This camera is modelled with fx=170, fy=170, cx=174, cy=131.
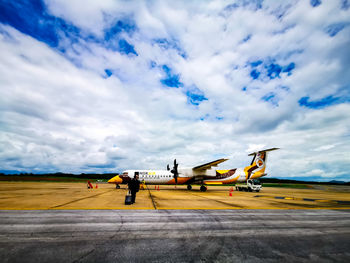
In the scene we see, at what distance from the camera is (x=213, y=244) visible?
4.75m

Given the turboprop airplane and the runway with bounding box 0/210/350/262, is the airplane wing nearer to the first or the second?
the turboprop airplane

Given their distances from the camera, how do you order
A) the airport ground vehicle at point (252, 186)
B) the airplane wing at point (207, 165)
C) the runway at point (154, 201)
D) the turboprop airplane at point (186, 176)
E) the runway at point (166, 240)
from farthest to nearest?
the airport ground vehicle at point (252, 186), the turboprop airplane at point (186, 176), the airplane wing at point (207, 165), the runway at point (154, 201), the runway at point (166, 240)

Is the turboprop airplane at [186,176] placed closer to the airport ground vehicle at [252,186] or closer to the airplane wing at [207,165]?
the airplane wing at [207,165]

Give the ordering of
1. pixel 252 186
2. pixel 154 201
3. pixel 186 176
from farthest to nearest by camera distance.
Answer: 1. pixel 252 186
2. pixel 186 176
3. pixel 154 201

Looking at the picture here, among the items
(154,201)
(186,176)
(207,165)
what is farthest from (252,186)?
(154,201)

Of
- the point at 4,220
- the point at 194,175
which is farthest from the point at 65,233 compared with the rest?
the point at 194,175

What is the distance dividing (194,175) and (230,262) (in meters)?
23.5

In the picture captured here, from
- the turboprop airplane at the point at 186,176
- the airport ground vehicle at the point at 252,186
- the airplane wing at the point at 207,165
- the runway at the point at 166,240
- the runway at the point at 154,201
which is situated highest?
the airplane wing at the point at 207,165

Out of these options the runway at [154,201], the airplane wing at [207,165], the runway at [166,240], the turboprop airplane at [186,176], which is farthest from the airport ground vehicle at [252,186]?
the runway at [166,240]

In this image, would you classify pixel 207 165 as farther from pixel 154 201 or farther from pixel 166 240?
pixel 166 240

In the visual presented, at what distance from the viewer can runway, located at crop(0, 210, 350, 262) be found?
3.96 m

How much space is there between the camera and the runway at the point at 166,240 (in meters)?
3.96

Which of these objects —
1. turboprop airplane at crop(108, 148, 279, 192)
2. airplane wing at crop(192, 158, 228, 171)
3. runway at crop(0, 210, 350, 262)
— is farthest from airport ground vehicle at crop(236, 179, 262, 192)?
runway at crop(0, 210, 350, 262)

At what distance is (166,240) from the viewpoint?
16.3 feet
